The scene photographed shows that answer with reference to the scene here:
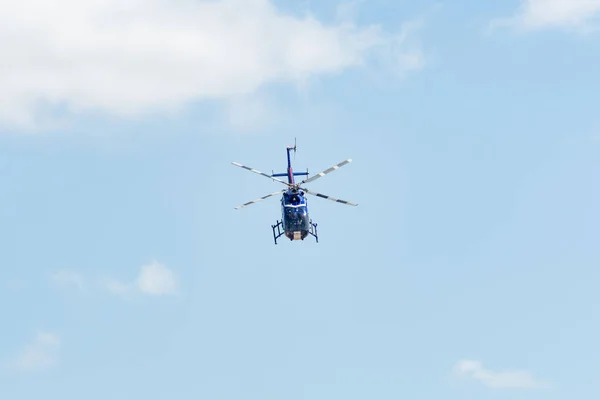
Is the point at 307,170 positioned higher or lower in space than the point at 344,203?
higher

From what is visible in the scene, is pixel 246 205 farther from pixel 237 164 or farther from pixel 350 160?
pixel 350 160

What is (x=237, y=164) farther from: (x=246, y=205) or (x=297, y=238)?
(x=297, y=238)

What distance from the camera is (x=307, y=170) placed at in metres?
107

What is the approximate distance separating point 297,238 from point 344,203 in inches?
317

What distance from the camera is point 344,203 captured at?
334 ft

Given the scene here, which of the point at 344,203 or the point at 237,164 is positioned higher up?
the point at 237,164

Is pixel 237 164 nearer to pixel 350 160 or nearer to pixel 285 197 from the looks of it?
pixel 285 197

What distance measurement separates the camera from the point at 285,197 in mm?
102875

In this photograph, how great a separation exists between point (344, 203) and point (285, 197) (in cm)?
812

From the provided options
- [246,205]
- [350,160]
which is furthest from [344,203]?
[246,205]

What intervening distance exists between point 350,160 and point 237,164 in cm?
1640

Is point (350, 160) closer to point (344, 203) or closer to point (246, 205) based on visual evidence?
point (344, 203)

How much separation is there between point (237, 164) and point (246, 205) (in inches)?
299

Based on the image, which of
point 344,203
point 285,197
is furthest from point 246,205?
point 344,203
